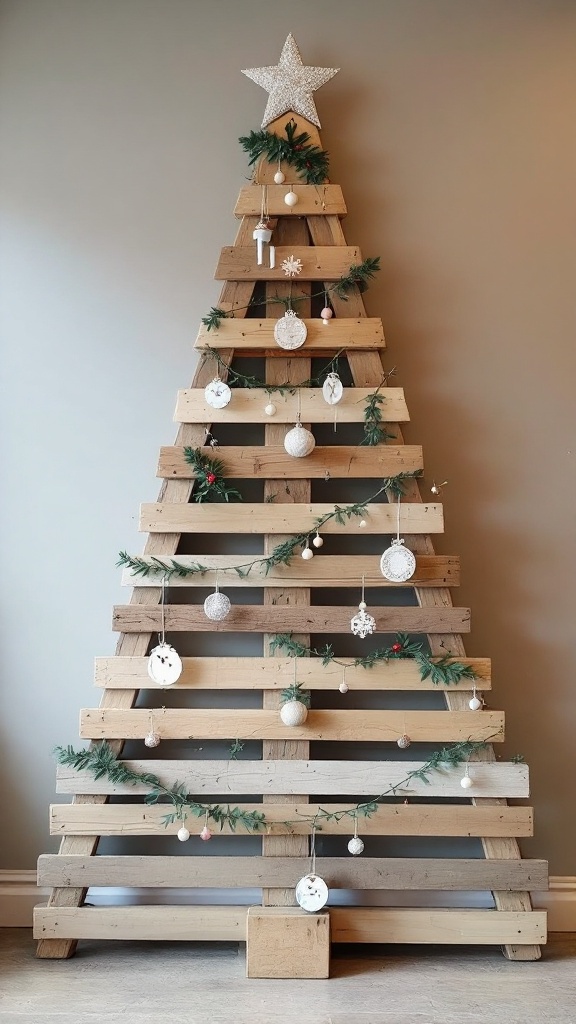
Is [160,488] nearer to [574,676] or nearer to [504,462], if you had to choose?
[504,462]

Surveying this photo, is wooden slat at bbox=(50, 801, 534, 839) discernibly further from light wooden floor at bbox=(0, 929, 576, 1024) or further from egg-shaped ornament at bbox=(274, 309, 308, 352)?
egg-shaped ornament at bbox=(274, 309, 308, 352)

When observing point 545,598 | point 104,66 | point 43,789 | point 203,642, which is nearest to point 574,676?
point 545,598

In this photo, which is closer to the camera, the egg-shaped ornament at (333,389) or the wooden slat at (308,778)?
the wooden slat at (308,778)

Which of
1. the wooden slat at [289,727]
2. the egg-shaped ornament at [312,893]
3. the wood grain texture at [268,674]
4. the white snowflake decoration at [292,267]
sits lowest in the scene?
Result: the egg-shaped ornament at [312,893]

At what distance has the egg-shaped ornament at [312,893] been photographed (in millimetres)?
2535

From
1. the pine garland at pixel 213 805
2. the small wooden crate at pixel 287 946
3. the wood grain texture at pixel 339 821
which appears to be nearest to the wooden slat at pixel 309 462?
the pine garland at pixel 213 805

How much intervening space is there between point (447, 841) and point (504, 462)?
1.25 metres

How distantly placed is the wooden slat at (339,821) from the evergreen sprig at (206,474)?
0.96 meters

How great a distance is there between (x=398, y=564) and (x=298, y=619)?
0.35 m

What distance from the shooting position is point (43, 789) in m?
2.91

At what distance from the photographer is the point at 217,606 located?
269 centimetres

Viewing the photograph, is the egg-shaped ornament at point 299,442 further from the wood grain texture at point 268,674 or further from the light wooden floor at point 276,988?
the light wooden floor at point 276,988

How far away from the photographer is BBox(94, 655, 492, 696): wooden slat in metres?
2.71

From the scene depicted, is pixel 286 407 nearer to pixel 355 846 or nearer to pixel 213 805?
pixel 213 805
